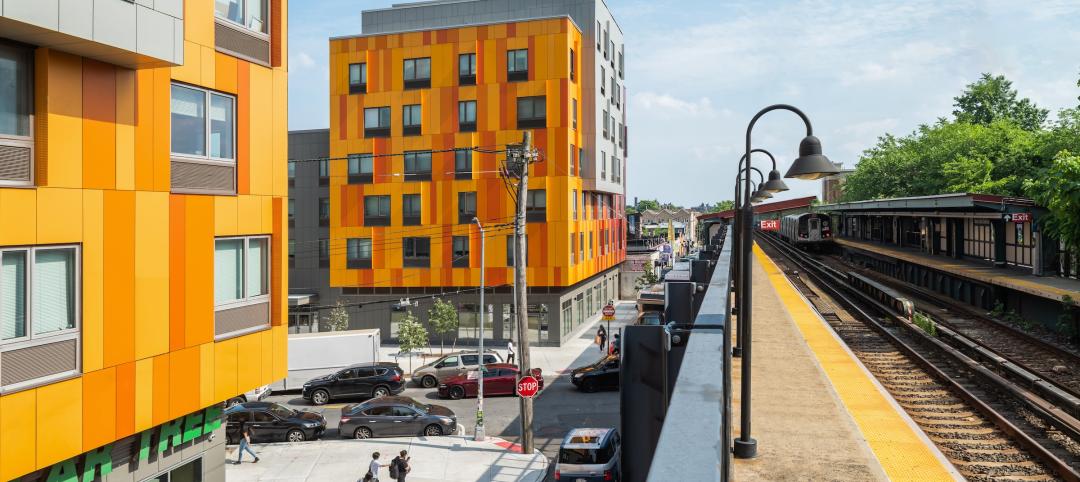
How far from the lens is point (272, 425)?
1067 inches

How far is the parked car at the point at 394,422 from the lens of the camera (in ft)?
88.3

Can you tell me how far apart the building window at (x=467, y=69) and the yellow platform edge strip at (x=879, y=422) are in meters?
31.2

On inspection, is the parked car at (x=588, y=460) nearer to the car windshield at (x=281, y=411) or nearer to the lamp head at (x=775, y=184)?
the lamp head at (x=775, y=184)

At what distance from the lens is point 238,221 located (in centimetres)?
1405

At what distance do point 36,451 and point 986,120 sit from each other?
4121 inches

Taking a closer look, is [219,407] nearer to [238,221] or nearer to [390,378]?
[238,221]

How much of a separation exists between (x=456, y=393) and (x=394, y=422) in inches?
257

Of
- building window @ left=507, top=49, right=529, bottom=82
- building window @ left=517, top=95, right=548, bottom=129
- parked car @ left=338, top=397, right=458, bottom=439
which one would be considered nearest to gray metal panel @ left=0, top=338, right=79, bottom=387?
parked car @ left=338, top=397, right=458, bottom=439

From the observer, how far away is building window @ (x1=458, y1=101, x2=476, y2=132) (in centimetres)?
4756

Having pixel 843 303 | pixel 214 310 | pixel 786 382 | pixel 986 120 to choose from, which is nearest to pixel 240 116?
pixel 214 310

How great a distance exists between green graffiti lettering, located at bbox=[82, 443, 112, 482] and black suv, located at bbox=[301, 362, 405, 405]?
21579 mm

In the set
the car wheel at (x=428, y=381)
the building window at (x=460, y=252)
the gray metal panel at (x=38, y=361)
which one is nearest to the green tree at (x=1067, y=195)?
the car wheel at (x=428, y=381)

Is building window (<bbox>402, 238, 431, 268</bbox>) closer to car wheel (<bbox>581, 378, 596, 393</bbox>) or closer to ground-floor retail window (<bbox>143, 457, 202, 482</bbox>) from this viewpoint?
car wheel (<bbox>581, 378, 596, 393</bbox>)

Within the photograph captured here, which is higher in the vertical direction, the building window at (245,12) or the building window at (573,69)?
the building window at (573,69)
